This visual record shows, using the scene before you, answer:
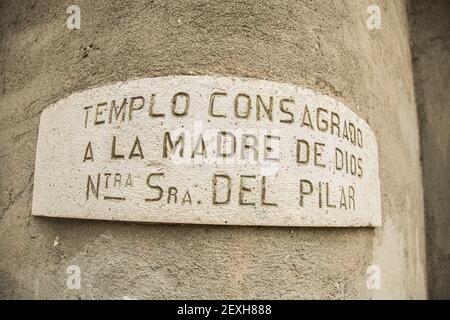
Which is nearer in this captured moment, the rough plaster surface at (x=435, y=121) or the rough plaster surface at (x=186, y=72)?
the rough plaster surface at (x=186, y=72)

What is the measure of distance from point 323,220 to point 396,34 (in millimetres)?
1780

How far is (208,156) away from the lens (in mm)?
1194

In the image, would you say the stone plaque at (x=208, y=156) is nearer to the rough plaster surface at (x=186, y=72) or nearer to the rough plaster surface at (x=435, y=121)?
the rough plaster surface at (x=186, y=72)

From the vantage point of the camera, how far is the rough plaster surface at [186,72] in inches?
49.1

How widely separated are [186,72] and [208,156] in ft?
1.28

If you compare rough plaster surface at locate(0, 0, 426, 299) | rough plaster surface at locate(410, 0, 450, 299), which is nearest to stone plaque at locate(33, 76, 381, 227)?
rough plaster surface at locate(0, 0, 426, 299)

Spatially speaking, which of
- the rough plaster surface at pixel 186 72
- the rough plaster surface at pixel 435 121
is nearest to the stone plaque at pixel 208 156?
the rough plaster surface at pixel 186 72

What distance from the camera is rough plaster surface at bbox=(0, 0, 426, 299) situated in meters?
1.25

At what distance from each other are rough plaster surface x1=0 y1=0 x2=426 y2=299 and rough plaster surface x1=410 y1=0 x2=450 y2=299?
63 cm

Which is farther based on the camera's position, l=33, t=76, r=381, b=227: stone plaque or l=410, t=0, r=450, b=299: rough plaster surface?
l=410, t=0, r=450, b=299: rough plaster surface

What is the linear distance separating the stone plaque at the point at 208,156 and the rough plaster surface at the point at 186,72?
0.32 feet

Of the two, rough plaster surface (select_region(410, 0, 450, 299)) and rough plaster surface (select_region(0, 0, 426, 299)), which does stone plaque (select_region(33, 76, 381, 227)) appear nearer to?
rough plaster surface (select_region(0, 0, 426, 299))

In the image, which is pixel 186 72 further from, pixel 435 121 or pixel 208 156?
pixel 435 121

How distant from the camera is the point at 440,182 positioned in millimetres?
2377
